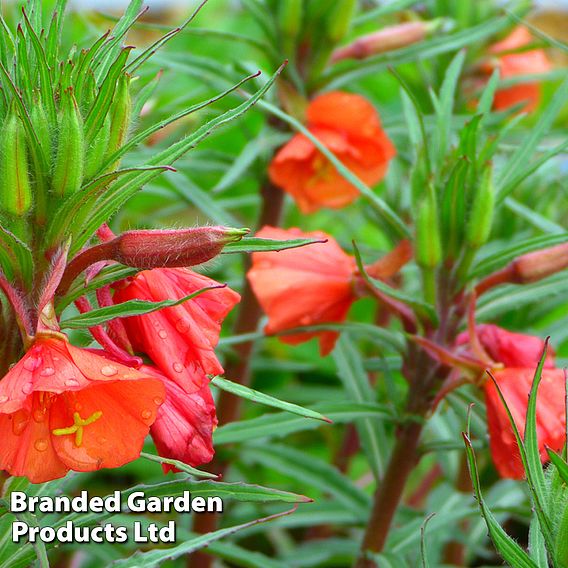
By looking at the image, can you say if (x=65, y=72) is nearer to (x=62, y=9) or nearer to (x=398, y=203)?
(x=62, y=9)

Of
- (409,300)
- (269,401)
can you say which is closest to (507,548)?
(269,401)

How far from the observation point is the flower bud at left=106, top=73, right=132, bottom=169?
2.84ft

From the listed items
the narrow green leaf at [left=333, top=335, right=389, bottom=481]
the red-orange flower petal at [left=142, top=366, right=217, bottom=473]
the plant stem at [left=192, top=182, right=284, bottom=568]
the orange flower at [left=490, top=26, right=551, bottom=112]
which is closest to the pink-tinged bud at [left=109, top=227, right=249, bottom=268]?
the red-orange flower petal at [left=142, top=366, right=217, bottom=473]

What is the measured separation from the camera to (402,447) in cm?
140

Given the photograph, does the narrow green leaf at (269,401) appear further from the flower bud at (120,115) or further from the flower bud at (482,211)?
the flower bud at (482,211)

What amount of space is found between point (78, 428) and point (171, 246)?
0.18 meters

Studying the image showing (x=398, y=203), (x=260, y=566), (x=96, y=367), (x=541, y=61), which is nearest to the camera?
(x=96, y=367)

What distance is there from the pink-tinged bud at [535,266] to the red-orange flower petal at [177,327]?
0.56 m

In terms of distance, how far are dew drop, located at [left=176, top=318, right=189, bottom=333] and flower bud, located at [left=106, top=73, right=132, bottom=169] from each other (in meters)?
0.16

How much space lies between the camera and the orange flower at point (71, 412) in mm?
768

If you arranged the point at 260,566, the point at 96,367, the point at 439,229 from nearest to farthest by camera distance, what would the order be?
the point at 96,367
the point at 439,229
the point at 260,566

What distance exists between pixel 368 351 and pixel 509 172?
1.12 meters

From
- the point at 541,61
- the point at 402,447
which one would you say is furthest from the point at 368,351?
the point at 402,447

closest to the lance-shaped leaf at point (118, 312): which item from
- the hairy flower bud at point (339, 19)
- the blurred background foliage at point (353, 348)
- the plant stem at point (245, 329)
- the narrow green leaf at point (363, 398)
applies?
the blurred background foliage at point (353, 348)
